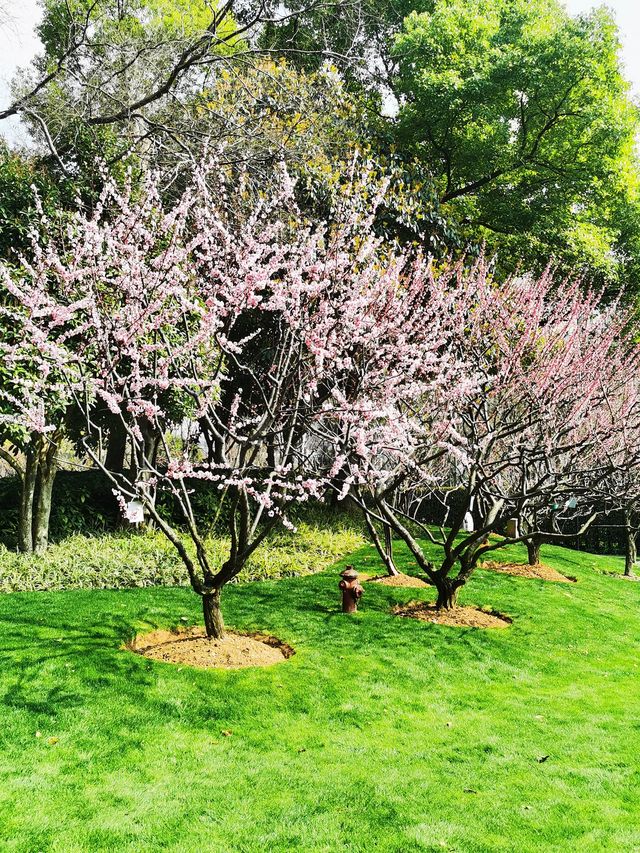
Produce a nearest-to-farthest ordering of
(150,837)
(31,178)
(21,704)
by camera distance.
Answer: (150,837) < (21,704) < (31,178)

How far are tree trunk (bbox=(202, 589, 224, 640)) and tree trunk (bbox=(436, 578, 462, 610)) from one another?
313 cm

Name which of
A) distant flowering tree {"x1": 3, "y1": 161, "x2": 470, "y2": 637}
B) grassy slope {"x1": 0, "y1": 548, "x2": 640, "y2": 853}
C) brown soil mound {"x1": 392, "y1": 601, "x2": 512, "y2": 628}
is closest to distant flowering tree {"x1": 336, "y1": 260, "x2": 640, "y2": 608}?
brown soil mound {"x1": 392, "y1": 601, "x2": 512, "y2": 628}

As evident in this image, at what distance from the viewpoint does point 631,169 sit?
16.5 meters

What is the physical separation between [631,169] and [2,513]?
53.8 ft

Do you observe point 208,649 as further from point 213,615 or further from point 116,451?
point 116,451

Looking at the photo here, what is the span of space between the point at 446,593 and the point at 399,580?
5.58ft

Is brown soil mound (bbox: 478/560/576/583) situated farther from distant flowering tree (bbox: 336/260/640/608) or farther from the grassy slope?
the grassy slope

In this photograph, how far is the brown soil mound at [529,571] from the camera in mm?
11406

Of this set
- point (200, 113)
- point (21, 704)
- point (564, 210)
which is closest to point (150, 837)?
point (21, 704)

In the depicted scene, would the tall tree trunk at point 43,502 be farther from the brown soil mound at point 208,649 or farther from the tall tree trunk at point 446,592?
the tall tree trunk at point 446,592

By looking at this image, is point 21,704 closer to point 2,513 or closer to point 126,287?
point 126,287

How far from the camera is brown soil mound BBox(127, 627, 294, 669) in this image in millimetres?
5676

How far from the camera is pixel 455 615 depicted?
26.5 ft

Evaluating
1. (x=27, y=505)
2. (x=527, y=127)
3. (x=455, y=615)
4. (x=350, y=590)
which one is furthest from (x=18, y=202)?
(x=527, y=127)
